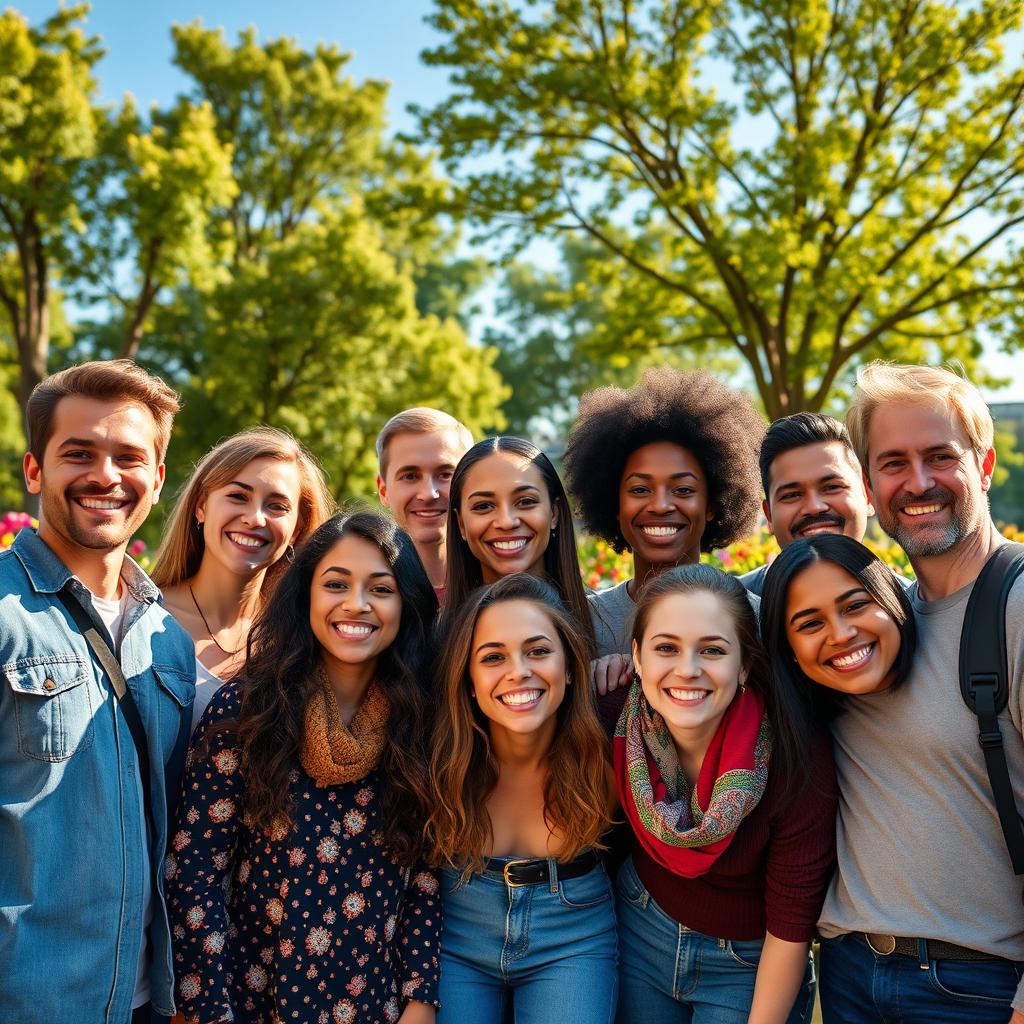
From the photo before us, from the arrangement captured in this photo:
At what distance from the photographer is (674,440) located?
448 centimetres

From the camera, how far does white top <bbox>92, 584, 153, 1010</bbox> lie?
2820 mm

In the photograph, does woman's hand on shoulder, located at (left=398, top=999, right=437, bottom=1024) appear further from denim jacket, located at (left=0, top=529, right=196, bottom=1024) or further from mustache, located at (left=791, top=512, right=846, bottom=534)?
mustache, located at (left=791, top=512, right=846, bottom=534)

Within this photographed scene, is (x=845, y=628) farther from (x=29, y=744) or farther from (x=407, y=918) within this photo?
(x=29, y=744)

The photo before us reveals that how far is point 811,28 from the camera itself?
12.4 meters

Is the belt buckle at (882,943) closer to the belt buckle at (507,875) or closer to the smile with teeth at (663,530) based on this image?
the belt buckle at (507,875)

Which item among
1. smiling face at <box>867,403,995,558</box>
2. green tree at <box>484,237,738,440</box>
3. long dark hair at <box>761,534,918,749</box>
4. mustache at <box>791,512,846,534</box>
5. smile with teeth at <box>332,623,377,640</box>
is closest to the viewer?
long dark hair at <box>761,534,918,749</box>

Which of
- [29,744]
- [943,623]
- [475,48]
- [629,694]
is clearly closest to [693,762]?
[629,694]

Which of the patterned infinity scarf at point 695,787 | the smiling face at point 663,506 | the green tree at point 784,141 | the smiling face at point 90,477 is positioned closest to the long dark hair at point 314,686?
the smiling face at point 90,477

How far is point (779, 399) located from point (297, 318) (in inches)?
373

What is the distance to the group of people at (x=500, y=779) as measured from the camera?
270 cm

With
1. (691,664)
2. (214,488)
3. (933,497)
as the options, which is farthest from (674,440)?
(214,488)

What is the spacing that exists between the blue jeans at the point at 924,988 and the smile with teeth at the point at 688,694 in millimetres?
855

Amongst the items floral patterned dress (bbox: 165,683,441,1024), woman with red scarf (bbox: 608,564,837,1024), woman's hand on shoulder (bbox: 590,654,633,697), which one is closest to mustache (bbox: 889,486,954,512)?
woman with red scarf (bbox: 608,564,837,1024)

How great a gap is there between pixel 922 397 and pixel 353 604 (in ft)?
6.83
